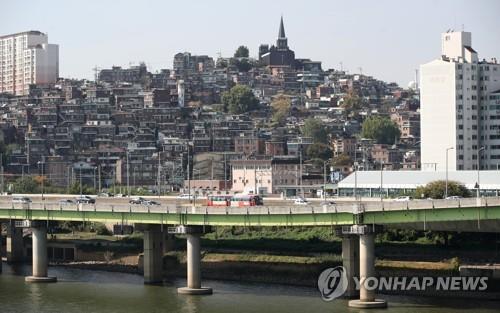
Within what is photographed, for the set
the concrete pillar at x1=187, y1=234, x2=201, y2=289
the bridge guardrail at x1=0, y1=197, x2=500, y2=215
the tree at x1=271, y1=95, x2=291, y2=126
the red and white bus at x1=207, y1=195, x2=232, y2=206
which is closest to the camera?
the bridge guardrail at x1=0, y1=197, x2=500, y2=215

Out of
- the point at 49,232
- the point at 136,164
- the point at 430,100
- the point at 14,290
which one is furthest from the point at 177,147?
the point at 14,290

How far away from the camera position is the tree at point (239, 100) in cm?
19488

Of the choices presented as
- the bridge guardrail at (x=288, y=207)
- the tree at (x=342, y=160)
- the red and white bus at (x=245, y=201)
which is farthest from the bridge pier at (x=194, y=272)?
the tree at (x=342, y=160)

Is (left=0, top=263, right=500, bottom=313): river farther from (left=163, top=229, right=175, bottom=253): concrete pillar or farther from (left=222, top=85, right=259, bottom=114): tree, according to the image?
(left=222, top=85, right=259, bottom=114): tree

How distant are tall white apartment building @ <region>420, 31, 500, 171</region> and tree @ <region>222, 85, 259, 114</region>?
7698 centimetres

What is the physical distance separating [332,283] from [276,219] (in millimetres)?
3930

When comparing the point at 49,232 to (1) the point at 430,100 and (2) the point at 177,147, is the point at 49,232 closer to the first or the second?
(1) the point at 430,100

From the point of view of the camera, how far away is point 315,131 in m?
176

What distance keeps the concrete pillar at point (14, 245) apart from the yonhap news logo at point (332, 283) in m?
23.9

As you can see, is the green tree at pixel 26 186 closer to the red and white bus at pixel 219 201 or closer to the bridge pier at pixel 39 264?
the red and white bus at pixel 219 201

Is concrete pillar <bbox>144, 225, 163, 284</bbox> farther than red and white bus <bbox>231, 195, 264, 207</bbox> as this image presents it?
No

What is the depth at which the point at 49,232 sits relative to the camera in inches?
3487

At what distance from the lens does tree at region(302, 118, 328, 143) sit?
574 feet

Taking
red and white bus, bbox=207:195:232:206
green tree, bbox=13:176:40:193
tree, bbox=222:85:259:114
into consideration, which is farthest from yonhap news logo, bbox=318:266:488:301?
tree, bbox=222:85:259:114
